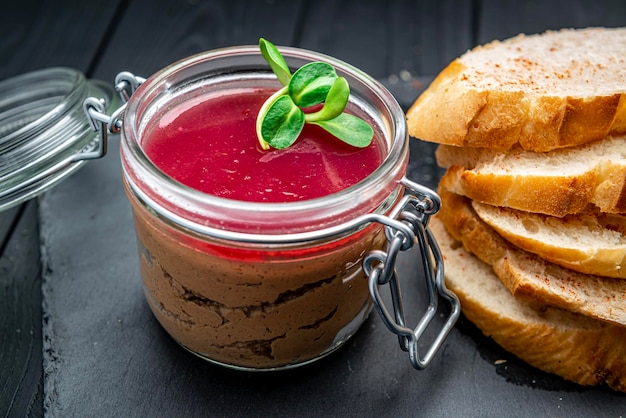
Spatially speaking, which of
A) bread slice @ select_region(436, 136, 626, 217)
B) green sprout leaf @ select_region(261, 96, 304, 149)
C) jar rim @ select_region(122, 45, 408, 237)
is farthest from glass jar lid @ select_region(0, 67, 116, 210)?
bread slice @ select_region(436, 136, 626, 217)

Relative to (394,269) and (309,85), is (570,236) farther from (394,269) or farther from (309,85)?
(309,85)

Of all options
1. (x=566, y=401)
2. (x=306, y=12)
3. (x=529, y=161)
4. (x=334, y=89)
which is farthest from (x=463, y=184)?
(x=306, y=12)

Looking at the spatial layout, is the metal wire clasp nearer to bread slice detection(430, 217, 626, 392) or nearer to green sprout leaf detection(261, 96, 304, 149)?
green sprout leaf detection(261, 96, 304, 149)

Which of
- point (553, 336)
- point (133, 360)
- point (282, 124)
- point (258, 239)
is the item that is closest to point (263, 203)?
point (258, 239)

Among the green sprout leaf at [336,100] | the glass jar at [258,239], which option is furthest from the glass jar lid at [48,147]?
the green sprout leaf at [336,100]

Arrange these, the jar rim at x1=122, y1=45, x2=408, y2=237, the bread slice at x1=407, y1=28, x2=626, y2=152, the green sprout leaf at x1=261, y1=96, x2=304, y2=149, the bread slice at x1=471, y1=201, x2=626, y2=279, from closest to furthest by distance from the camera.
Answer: the jar rim at x1=122, y1=45, x2=408, y2=237, the green sprout leaf at x1=261, y1=96, x2=304, y2=149, the bread slice at x1=471, y1=201, x2=626, y2=279, the bread slice at x1=407, y1=28, x2=626, y2=152

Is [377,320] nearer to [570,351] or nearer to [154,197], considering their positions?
[570,351]
